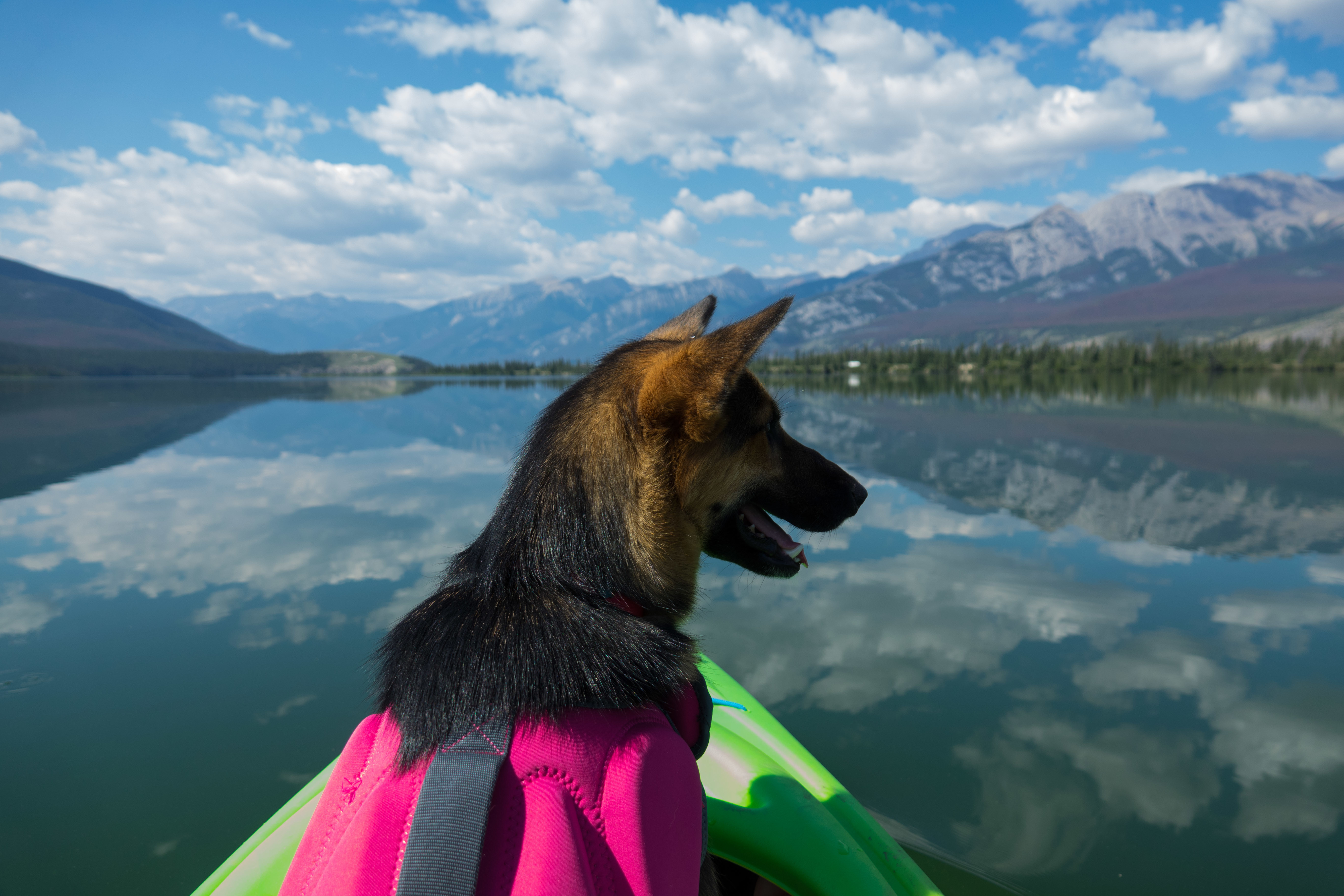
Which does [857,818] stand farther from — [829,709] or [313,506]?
[313,506]

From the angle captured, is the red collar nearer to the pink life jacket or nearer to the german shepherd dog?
the german shepherd dog

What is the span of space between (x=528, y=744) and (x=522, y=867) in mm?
292

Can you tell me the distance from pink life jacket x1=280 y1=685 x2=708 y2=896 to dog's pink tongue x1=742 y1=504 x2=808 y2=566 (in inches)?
44.9

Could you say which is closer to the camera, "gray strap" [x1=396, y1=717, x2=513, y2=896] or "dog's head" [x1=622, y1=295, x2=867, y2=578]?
"gray strap" [x1=396, y1=717, x2=513, y2=896]

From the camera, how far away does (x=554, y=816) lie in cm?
169

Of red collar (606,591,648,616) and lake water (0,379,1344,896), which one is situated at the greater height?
red collar (606,591,648,616)

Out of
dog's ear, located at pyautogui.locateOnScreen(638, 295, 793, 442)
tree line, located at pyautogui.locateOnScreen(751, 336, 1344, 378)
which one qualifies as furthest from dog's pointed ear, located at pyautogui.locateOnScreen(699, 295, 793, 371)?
tree line, located at pyautogui.locateOnScreen(751, 336, 1344, 378)

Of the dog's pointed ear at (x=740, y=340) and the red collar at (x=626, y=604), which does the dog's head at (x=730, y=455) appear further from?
the red collar at (x=626, y=604)

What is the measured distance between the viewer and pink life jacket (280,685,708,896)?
1.65m

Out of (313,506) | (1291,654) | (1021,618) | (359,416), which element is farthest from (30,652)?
(359,416)

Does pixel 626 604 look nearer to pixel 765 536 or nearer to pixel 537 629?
pixel 537 629

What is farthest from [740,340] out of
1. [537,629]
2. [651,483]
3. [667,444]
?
[537,629]

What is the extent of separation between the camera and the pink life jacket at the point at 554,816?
1.65 m

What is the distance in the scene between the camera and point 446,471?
59.2ft
